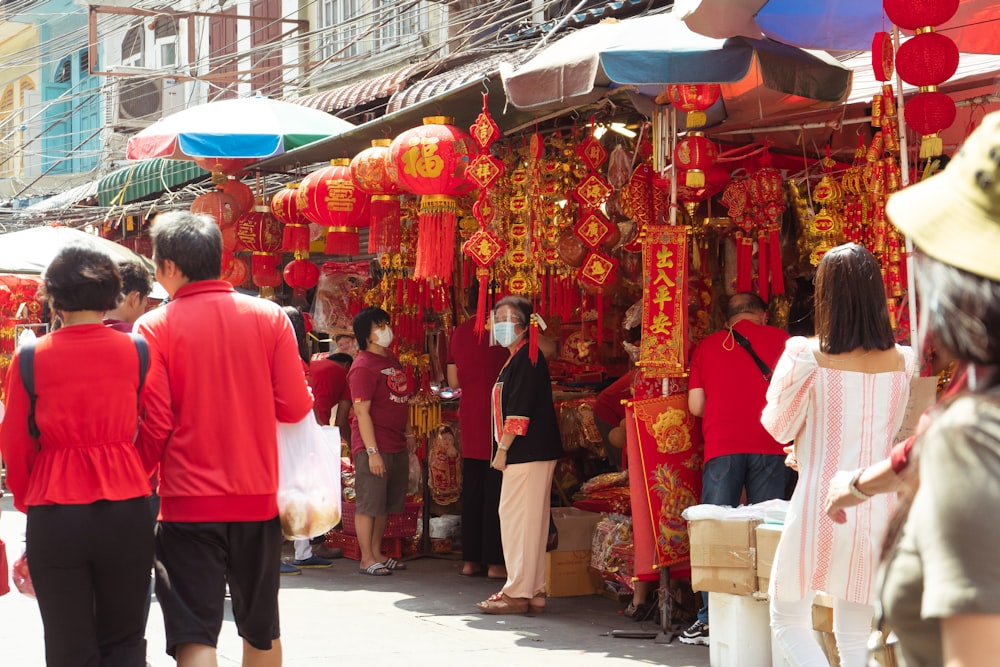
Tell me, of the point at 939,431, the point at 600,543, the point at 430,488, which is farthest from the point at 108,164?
the point at 939,431

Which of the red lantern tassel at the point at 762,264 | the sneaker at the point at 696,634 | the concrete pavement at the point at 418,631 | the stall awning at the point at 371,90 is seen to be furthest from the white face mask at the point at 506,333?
the stall awning at the point at 371,90

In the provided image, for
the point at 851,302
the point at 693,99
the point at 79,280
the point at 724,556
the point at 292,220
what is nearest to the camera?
the point at 79,280

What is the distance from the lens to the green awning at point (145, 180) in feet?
44.3

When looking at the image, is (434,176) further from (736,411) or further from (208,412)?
(208,412)

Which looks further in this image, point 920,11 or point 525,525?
point 525,525

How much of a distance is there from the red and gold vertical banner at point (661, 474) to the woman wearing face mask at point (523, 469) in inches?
30.1

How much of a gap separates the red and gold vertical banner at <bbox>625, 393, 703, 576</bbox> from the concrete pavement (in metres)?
0.49

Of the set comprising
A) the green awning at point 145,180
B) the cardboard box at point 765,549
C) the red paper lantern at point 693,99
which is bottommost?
the cardboard box at point 765,549

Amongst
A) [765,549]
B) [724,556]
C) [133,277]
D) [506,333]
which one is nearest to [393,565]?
[506,333]

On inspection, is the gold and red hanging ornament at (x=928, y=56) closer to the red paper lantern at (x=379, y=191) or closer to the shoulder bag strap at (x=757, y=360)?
the shoulder bag strap at (x=757, y=360)

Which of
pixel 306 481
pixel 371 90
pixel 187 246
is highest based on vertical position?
pixel 371 90

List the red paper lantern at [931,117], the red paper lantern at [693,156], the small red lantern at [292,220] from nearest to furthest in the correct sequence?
1. the red paper lantern at [931,117]
2. the red paper lantern at [693,156]
3. the small red lantern at [292,220]

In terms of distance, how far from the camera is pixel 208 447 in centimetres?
395

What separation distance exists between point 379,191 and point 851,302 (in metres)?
4.71
